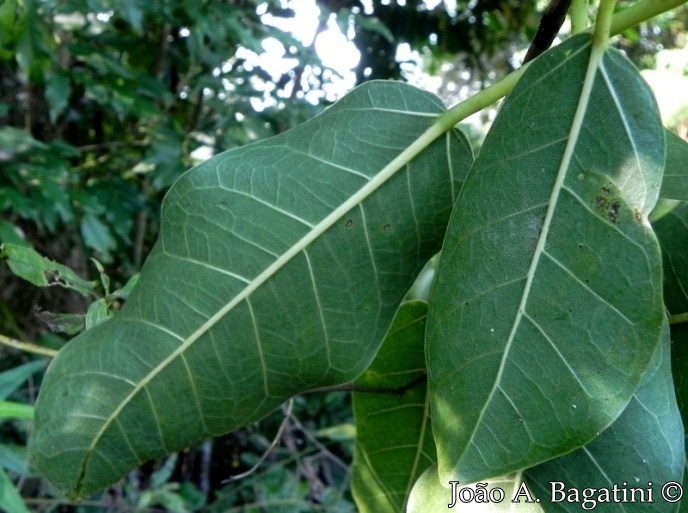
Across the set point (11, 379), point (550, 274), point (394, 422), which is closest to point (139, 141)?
point (11, 379)

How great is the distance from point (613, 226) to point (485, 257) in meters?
0.07

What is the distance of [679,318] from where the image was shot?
48 centimetres

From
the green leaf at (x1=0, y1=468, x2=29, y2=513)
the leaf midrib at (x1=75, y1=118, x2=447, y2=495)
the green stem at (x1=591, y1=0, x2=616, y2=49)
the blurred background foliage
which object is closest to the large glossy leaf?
the leaf midrib at (x1=75, y1=118, x2=447, y2=495)

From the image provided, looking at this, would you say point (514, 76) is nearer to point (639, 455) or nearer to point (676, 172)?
point (676, 172)

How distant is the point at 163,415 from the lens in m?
0.46

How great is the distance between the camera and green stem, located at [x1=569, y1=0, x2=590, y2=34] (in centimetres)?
41

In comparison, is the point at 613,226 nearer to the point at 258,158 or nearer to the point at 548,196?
the point at 548,196

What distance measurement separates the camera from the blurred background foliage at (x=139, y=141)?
4.44 ft

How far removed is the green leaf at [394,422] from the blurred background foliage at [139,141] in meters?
0.61

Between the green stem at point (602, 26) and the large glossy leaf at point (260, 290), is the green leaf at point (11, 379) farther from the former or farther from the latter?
the green stem at point (602, 26)

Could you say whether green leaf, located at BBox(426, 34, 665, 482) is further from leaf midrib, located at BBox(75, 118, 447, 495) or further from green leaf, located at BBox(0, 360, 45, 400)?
green leaf, located at BBox(0, 360, 45, 400)

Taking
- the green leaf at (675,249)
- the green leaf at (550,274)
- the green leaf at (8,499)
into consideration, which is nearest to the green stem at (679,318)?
the green leaf at (675,249)

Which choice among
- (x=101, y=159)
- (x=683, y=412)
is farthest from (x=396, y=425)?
(x=101, y=159)

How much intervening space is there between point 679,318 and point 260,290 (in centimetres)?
31
